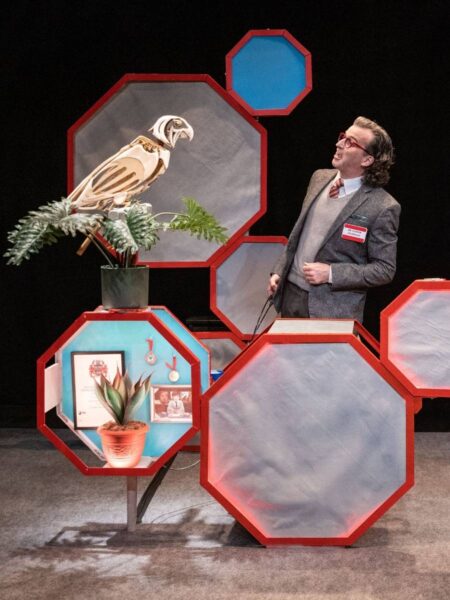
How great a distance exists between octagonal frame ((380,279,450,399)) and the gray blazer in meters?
0.65

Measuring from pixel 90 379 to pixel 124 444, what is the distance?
277mm

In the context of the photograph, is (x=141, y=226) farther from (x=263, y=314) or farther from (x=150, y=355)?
(x=263, y=314)

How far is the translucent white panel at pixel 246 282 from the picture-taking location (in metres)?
4.44

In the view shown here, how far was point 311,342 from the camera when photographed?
10.5 ft

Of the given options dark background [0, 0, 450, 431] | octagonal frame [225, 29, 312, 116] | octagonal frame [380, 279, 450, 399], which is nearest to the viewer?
Result: octagonal frame [380, 279, 450, 399]

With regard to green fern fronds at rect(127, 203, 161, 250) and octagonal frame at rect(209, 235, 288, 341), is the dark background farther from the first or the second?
green fern fronds at rect(127, 203, 161, 250)

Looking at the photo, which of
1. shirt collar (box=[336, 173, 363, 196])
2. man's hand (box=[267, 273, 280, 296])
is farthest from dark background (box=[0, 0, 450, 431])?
shirt collar (box=[336, 173, 363, 196])

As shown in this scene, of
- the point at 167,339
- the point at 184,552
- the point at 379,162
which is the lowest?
the point at 184,552

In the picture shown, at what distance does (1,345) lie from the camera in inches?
202

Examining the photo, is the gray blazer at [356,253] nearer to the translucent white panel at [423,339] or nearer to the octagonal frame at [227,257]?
the octagonal frame at [227,257]

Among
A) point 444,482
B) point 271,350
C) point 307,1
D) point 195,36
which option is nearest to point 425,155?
point 307,1

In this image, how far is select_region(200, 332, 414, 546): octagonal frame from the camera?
10.5ft

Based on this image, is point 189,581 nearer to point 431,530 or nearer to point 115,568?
point 115,568

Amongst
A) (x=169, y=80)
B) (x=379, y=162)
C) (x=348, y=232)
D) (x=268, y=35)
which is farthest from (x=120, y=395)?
(x=268, y=35)
